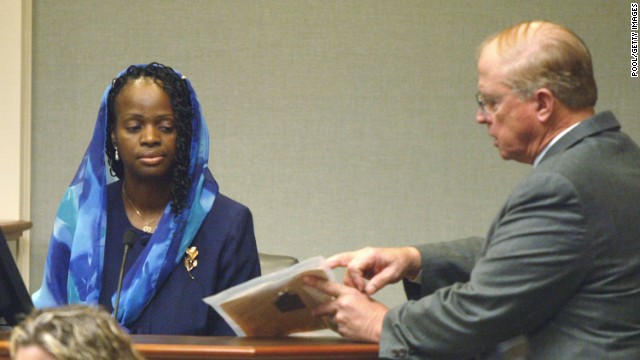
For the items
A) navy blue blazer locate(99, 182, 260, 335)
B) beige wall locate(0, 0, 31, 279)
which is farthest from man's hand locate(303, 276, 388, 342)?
beige wall locate(0, 0, 31, 279)

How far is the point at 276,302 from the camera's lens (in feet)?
7.51

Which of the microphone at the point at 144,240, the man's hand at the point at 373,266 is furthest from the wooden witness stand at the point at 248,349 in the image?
the microphone at the point at 144,240

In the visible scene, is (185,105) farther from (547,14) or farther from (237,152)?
(547,14)

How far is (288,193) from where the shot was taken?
5148mm

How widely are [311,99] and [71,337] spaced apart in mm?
3600

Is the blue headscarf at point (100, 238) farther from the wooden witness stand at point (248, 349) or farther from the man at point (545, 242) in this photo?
the man at point (545, 242)

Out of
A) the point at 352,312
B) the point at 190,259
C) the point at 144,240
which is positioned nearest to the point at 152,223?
the point at 144,240

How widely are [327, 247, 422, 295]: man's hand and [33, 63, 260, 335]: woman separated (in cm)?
62

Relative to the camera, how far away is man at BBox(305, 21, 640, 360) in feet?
6.81

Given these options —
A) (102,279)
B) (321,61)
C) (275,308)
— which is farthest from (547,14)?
(275,308)

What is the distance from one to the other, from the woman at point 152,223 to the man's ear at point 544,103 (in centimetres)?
114

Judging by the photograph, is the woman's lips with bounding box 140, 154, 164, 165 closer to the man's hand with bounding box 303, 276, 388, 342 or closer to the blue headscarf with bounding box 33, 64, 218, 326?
the blue headscarf with bounding box 33, 64, 218, 326

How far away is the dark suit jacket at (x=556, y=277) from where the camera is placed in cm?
207

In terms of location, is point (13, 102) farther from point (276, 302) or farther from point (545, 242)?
point (545, 242)
